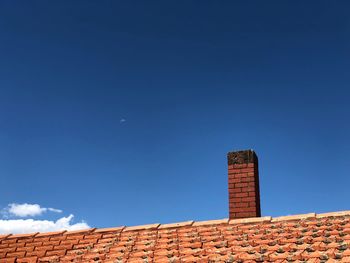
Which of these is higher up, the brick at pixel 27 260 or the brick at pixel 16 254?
the brick at pixel 16 254

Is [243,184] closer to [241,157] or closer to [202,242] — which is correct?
[241,157]

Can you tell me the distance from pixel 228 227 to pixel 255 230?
0.51 m

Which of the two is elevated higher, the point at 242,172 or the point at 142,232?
the point at 242,172

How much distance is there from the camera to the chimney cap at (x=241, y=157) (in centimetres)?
861

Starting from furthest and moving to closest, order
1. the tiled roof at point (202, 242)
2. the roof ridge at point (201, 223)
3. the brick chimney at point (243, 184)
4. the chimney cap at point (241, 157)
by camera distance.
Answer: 1. the chimney cap at point (241, 157)
2. the brick chimney at point (243, 184)
3. the roof ridge at point (201, 223)
4. the tiled roof at point (202, 242)

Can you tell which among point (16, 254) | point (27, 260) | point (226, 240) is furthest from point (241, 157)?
point (16, 254)

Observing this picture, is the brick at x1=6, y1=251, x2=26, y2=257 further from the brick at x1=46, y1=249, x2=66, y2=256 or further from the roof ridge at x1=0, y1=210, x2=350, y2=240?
the roof ridge at x1=0, y1=210, x2=350, y2=240

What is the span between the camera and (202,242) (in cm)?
673

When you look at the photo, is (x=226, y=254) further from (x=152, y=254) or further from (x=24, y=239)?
(x=24, y=239)

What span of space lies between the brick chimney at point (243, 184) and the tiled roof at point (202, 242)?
827 mm

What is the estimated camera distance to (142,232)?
7703 mm

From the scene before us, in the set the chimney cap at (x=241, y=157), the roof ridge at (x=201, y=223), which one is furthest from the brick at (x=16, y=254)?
the chimney cap at (x=241, y=157)

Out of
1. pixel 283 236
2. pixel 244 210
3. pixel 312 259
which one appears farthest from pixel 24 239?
pixel 312 259

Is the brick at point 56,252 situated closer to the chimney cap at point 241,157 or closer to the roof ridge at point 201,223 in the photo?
the roof ridge at point 201,223
